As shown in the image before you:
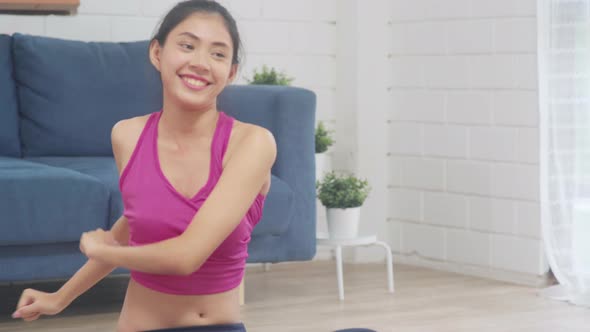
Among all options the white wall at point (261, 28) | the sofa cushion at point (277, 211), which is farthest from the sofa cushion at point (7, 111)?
→ the sofa cushion at point (277, 211)

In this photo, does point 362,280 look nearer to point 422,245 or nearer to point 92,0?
point 422,245

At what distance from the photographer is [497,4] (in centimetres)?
407

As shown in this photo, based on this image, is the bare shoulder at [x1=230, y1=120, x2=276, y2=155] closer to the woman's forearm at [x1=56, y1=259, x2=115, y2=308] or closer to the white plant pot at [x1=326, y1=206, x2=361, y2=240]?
the woman's forearm at [x1=56, y1=259, x2=115, y2=308]

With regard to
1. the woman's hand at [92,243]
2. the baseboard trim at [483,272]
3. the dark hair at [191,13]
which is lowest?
the baseboard trim at [483,272]

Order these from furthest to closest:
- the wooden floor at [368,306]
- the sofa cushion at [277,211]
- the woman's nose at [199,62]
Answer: the sofa cushion at [277,211], the wooden floor at [368,306], the woman's nose at [199,62]

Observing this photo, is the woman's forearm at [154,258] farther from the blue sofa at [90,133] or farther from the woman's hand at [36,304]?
the blue sofa at [90,133]

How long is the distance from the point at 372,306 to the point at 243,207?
2.34 metres

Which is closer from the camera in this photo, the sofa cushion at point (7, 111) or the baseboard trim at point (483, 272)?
the sofa cushion at point (7, 111)

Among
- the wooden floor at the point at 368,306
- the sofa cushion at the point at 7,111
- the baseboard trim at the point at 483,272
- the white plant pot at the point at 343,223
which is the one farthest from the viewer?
the baseboard trim at the point at 483,272

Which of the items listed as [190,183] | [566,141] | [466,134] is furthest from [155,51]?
[466,134]

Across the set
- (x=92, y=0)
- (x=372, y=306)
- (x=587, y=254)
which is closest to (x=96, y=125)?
(x=92, y=0)

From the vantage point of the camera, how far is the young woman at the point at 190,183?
1315 millimetres

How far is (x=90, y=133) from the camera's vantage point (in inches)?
146

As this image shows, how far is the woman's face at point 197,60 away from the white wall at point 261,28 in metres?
2.83
